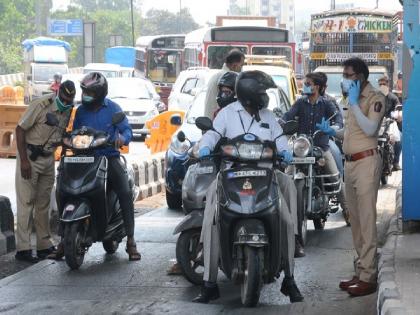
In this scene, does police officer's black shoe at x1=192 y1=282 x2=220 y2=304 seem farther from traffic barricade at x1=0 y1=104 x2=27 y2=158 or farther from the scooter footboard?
traffic barricade at x1=0 y1=104 x2=27 y2=158

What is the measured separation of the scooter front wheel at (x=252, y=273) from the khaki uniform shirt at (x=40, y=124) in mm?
3198

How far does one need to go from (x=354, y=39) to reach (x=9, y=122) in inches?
662

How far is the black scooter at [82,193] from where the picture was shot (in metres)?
9.48

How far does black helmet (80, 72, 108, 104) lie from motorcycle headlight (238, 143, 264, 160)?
241cm

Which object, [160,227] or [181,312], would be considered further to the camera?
[160,227]

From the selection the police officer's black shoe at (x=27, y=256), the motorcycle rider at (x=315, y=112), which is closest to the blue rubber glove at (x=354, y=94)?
the motorcycle rider at (x=315, y=112)

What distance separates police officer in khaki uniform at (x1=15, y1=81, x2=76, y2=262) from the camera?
10250 mm

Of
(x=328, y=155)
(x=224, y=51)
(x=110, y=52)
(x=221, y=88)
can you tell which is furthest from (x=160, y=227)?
(x=110, y=52)

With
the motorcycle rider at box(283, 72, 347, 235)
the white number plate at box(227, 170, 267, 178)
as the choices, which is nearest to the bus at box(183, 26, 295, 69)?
the motorcycle rider at box(283, 72, 347, 235)

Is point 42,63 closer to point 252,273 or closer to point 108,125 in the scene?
point 108,125

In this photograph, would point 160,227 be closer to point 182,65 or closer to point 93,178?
point 93,178

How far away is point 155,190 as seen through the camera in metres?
17.6

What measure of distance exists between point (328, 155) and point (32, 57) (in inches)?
1582

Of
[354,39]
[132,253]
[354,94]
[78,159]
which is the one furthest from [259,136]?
[354,39]
